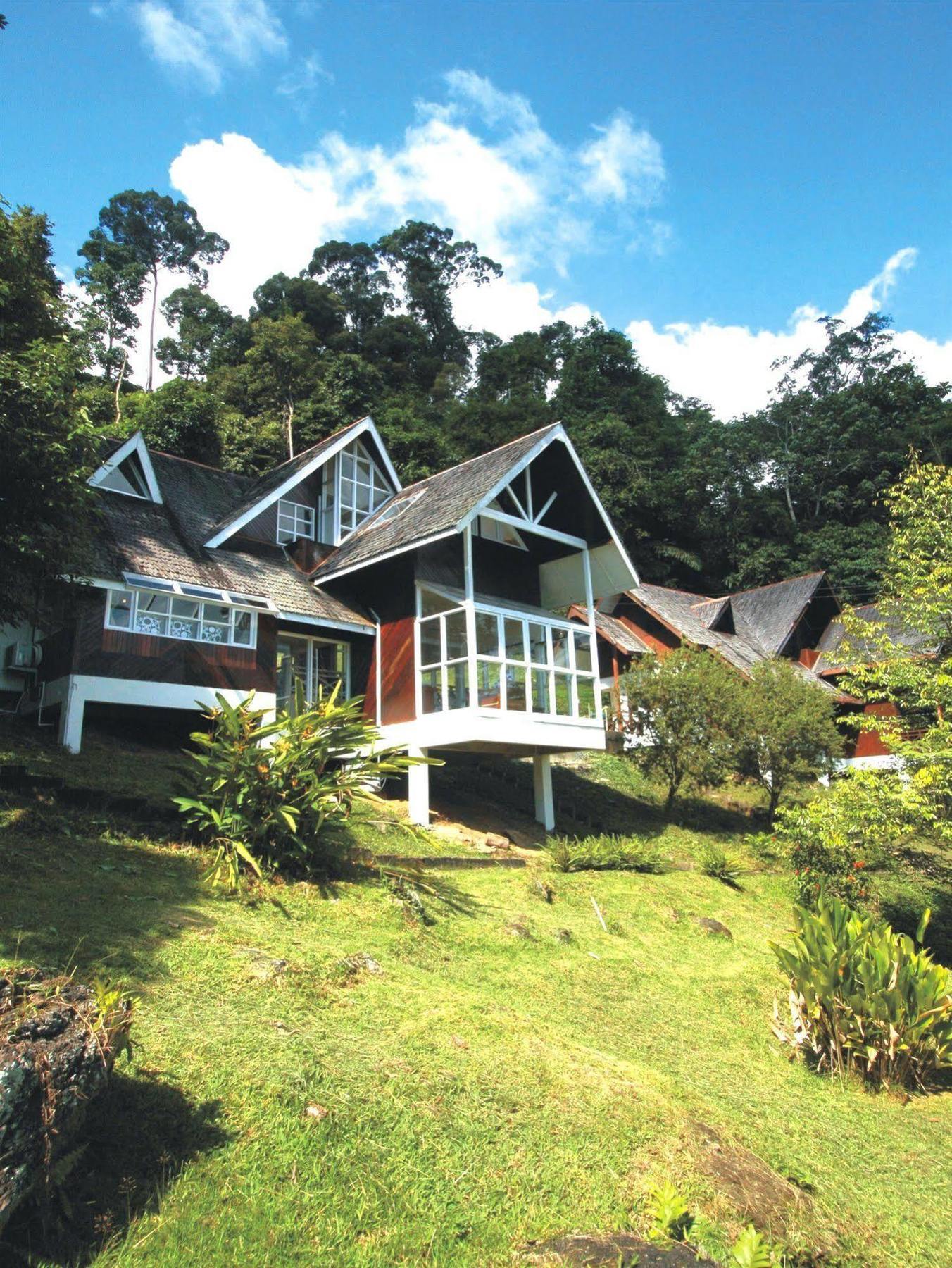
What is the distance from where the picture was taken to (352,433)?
2220 centimetres

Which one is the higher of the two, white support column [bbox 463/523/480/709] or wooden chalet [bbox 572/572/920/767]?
wooden chalet [bbox 572/572/920/767]

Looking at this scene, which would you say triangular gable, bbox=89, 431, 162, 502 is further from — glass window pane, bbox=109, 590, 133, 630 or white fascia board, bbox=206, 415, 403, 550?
glass window pane, bbox=109, 590, 133, 630

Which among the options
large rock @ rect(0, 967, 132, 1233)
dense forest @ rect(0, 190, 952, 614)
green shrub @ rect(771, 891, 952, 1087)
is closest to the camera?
large rock @ rect(0, 967, 132, 1233)

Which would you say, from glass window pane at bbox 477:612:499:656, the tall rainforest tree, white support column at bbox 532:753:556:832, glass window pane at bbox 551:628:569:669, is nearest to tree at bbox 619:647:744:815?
glass window pane at bbox 551:628:569:669

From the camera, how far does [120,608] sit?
16188 mm

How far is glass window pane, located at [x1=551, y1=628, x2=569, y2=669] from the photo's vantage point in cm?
1814

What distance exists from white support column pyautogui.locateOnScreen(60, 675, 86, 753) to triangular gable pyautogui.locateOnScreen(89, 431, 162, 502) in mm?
5343

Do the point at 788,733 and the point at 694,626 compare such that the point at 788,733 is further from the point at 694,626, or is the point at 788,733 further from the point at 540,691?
the point at 694,626

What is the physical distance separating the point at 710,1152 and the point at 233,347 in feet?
175

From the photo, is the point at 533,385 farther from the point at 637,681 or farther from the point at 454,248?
the point at 637,681

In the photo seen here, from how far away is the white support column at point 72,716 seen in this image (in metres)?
15.0

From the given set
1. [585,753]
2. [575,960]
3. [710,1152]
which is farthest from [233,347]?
[710,1152]

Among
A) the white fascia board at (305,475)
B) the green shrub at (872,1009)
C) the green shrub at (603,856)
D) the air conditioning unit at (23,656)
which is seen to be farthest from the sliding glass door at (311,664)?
the green shrub at (872,1009)

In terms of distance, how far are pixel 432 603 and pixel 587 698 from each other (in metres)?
3.81
